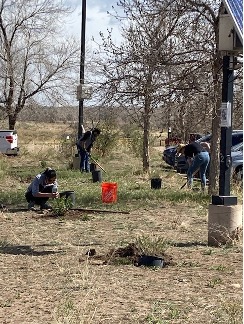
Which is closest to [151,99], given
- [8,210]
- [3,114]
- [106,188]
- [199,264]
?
[106,188]

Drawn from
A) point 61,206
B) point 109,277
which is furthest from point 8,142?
point 109,277

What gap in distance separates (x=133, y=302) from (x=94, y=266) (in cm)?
162

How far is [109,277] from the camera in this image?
24.7 ft

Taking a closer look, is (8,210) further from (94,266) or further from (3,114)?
(3,114)

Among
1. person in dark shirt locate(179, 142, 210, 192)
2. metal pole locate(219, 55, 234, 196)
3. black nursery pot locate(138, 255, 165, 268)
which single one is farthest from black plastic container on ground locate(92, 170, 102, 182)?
black nursery pot locate(138, 255, 165, 268)

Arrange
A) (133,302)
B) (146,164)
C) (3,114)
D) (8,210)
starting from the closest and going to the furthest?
(133,302)
(8,210)
(146,164)
(3,114)

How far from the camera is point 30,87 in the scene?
32250mm

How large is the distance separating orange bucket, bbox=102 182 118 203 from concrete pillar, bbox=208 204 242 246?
4.28 meters

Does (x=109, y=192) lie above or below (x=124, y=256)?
above

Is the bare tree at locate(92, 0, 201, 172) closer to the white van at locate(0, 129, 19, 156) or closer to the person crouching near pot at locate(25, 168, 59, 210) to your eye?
the person crouching near pot at locate(25, 168, 59, 210)

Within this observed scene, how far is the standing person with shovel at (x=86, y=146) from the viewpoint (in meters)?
20.5

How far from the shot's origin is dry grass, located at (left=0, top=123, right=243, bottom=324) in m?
6.04

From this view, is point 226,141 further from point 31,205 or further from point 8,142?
point 8,142

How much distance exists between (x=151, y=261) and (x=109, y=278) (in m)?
0.79
